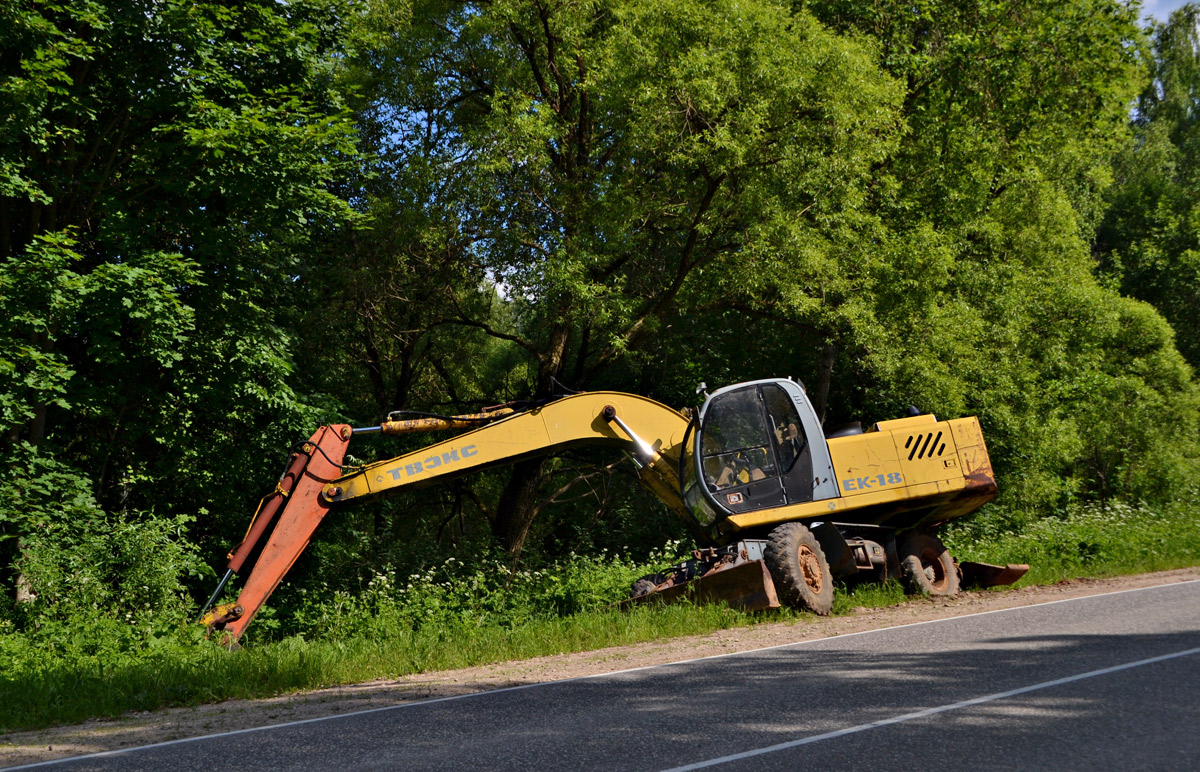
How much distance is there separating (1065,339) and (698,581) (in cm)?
1551

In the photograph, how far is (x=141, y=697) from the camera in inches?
307

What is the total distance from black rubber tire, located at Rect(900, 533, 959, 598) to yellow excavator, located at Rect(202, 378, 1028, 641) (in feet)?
0.09

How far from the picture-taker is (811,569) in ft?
36.2

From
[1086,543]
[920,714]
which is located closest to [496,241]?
[1086,543]

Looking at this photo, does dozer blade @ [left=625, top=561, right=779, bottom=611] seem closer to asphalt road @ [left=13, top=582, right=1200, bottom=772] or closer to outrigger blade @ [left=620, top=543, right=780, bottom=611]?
outrigger blade @ [left=620, top=543, right=780, bottom=611]

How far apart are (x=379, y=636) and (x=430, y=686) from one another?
3.26 m

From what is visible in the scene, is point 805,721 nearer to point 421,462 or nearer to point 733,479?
point 733,479

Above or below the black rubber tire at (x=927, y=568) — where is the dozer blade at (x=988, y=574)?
below

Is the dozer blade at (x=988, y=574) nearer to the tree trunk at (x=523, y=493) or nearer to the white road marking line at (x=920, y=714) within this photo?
the white road marking line at (x=920, y=714)

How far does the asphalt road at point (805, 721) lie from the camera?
206 inches

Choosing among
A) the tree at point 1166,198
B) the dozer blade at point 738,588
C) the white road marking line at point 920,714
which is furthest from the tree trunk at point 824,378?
the tree at point 1166,198

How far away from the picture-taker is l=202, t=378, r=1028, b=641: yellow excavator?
10.6 m

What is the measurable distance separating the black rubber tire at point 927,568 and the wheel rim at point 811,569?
227 cm

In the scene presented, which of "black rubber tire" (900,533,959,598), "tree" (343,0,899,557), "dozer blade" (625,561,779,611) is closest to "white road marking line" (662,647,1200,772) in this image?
"dozer blade" (625,561,779,611)
